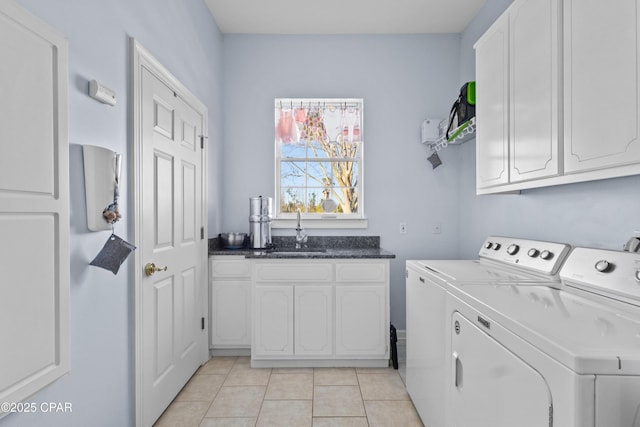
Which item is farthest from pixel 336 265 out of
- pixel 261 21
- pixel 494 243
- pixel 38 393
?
pixel 261 21

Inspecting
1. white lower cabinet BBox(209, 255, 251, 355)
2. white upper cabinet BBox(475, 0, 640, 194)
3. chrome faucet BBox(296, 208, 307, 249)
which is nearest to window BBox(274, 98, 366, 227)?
chrome faucet BBox(296, 208, 307, 249)

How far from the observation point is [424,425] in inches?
77.8

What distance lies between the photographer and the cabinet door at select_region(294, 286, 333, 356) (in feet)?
8.93

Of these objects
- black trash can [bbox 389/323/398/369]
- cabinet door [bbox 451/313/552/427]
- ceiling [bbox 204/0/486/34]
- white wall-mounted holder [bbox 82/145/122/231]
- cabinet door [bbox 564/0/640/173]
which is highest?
ceiling [bbox 204/0/486/34]

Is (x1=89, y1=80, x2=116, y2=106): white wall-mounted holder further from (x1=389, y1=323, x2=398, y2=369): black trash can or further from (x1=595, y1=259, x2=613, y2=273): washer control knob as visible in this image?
(x1=389, y1=323, x2=398, y2=369): black trash can

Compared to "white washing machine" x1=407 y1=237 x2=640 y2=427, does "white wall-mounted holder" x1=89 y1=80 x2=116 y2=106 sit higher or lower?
higher

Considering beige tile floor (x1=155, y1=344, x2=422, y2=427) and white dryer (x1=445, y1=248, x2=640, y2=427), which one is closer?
white dryer (x1=445, y1=248, x2=640, y2=427)

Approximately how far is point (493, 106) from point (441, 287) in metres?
1.10

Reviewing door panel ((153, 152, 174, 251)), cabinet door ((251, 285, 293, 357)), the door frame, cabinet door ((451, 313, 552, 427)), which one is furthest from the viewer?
cabinet door ((251, 285, 293, 357))

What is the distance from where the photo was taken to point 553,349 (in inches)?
33.8

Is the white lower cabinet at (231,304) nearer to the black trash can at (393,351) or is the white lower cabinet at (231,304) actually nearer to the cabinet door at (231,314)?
the cabinet door at (231,314)

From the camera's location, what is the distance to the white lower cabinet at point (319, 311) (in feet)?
8.93

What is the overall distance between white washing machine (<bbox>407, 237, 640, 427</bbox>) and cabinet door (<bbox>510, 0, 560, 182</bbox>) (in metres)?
0.45

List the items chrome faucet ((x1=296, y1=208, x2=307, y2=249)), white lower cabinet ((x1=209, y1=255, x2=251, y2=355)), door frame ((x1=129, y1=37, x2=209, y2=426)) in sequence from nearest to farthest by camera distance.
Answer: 1. door frame ((x1=129, y1=37, x2=209, y2=426))
2. white lower cabinet ((x1=209, y1=255, x2=251, y2=355))
3. chrome faucet ((x1=296, y1=208, x2=307, y2=249))
